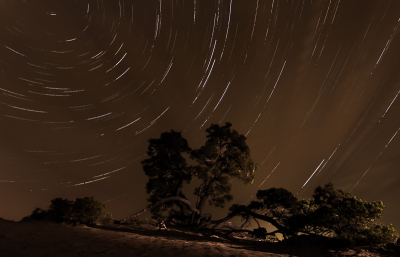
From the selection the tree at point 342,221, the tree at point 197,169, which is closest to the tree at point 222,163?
the tree at point 197,169

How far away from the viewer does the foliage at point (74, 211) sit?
9469 millimetres

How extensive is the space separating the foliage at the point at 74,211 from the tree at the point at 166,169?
4.60 meters

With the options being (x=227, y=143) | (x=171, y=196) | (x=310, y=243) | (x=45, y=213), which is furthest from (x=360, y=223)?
(x=45, y=213)

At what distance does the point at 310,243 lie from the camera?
30.3 feet

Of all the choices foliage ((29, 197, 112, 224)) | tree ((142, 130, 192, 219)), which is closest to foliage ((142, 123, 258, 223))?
tree ((142, 130, 192, 219))

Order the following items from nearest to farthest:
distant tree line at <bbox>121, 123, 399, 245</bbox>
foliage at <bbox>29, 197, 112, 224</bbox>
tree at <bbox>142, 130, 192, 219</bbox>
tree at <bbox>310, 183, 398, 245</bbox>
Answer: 1. tree at <bbox>310, 183, 398, 245</bbox>
2. foliage at <bbox>29, 197, 112, 224</bbox>
3. distant tree line at <bbox>121, 123, 399, 245</bbox>
4. tree at <bbox>142, 130, 192, 219</bbox>

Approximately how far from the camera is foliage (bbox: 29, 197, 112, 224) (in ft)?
31.1

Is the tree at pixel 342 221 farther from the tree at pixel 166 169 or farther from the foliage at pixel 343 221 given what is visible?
the tree at pixel 166 169

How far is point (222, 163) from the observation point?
16.5m

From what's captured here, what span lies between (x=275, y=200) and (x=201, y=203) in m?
6.04

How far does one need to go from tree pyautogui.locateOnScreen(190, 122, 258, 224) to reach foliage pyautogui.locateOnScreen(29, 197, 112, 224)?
723cm

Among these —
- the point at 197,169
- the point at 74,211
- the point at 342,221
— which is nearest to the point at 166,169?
the point at 197,169

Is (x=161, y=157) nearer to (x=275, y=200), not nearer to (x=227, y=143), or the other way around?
(x=227, y=143)

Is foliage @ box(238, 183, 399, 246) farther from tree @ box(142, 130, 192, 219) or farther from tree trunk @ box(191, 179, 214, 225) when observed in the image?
tree @ box(142, 130, 192, 219)
